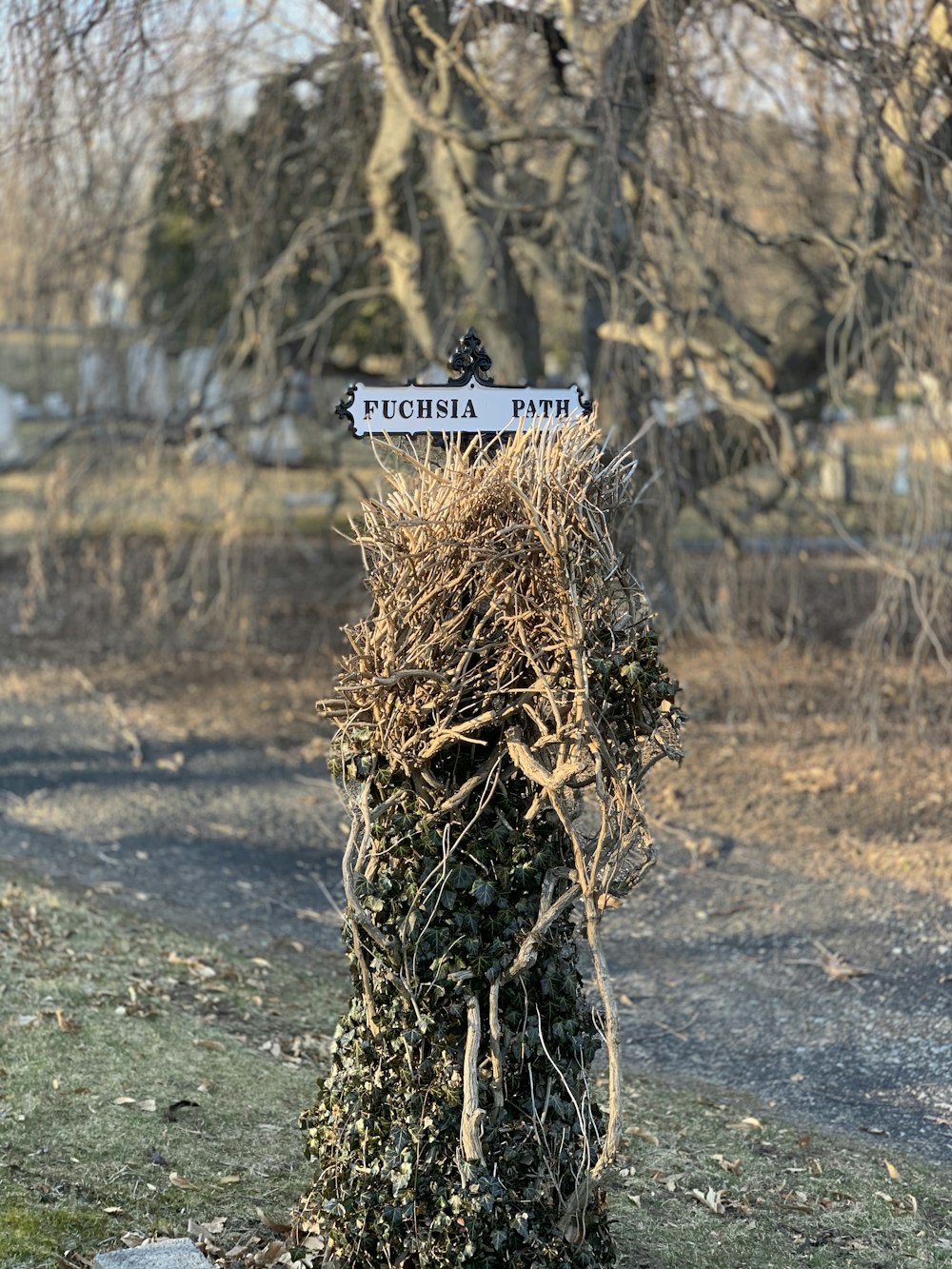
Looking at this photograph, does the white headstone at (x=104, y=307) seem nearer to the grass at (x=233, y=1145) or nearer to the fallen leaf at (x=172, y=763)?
the fallen leaf at (x=172, y=763)

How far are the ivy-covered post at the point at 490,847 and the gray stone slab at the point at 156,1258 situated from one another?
301 mm

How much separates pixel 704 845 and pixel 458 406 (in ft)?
13.2

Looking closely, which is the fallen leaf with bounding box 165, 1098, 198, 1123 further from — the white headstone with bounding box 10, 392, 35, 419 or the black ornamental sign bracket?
the white headstone with bounding box 10, 392, 35, 419

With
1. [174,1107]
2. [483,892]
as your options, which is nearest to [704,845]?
[174,1107]

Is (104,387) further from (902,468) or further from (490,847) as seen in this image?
(490,847)

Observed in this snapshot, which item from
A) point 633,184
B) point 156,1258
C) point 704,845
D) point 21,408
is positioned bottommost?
point 704,845

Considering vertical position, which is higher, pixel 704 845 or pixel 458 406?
pixel 458 406

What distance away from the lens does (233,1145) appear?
3.94 m

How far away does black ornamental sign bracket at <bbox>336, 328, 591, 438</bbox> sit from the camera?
3.27m

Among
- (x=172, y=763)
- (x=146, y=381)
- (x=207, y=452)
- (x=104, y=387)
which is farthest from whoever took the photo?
(x=207, y=452)

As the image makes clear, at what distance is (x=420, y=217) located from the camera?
1013 cm

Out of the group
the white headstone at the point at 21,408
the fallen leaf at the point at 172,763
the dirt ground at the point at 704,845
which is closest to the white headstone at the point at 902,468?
the dirt ground at the point at 704,845

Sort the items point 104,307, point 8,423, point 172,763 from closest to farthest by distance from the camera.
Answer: point 172,763 → point 104,307 → point 8,423

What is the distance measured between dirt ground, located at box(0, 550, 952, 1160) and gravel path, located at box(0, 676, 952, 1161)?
12 millimetres
